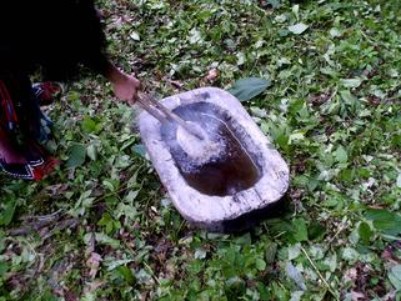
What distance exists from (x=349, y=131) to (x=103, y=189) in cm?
160

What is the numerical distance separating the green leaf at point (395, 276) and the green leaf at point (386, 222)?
0.20 meters

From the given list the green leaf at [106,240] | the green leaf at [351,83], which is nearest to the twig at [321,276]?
the green leaf at [106,240]

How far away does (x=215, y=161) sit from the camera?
286 centimetres

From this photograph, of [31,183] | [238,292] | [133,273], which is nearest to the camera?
[238,292]

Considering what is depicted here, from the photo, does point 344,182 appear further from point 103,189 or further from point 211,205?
point 103,189

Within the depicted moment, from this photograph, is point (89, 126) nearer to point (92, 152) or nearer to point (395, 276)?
point (92, 152)

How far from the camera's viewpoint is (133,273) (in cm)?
258

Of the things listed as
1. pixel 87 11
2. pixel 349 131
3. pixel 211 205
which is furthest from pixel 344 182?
pixel 87 11

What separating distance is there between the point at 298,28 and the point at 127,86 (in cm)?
183

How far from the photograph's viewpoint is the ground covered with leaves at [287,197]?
2.51m

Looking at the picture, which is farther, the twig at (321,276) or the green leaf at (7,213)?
the green leaf at (7,213)

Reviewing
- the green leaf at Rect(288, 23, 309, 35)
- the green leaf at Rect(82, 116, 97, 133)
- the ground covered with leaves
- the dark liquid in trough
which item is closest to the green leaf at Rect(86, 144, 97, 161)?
the ground covered with leaves

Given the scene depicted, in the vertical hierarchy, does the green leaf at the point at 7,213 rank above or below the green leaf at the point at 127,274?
above

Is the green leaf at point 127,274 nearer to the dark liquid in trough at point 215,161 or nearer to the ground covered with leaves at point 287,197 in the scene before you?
the ground covered with leaves at point 287,197
